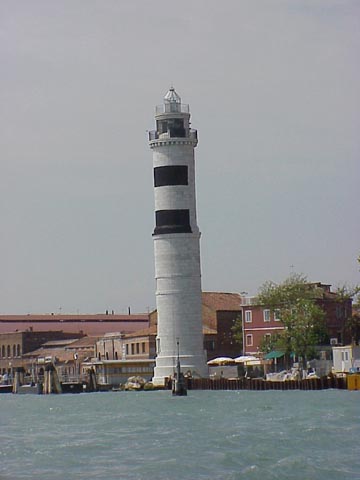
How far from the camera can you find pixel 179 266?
69.0 m

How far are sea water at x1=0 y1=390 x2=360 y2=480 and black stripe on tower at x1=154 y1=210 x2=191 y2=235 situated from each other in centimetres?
2322

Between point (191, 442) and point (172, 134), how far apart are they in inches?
1673

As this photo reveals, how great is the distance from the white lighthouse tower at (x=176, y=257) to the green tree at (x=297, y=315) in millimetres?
4198

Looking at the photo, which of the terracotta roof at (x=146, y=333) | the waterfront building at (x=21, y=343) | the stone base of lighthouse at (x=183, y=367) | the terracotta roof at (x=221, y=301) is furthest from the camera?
the waterfront building at (x=21, y=343)

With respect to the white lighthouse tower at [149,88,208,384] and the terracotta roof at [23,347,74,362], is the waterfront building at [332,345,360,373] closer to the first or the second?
the white lighthouse tower at [149,88,208,384]

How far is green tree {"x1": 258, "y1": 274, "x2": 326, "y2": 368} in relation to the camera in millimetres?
67062

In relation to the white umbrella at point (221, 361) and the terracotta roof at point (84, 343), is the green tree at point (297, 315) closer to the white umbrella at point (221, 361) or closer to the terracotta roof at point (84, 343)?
the white umbrella at point (221, 361)

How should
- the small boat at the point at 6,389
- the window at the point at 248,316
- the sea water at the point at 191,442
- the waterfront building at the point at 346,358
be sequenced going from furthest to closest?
the small boat at the point at 6,389, the window at the point at 248,316, the waterfront building at the point at 346,358, the sea water at the point at 191,442

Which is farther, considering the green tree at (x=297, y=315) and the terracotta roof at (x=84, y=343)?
the terracotta roof at (x=84, y=343)

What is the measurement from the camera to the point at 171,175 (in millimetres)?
68875

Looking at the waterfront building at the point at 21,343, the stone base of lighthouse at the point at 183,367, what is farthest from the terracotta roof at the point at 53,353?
the stone base of lighthouse at the point at 183,367

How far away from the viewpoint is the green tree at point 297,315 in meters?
67.1

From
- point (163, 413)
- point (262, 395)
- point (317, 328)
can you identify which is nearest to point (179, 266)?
point (317, 328)

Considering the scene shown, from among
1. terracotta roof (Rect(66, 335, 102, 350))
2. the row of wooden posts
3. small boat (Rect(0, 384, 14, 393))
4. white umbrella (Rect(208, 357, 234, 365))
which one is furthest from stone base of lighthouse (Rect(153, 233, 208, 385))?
terracotta roof (Rect(66, 335, 102, 350))
